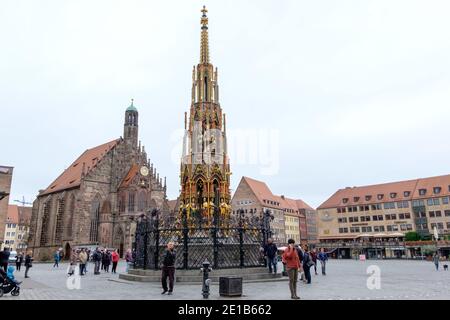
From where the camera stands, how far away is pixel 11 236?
88.4m

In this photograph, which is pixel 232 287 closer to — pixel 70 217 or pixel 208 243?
pixel 208 243

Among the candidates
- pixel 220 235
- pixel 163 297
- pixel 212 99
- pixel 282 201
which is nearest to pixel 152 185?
pixel 282 201

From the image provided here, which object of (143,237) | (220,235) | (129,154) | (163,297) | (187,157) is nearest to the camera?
(163,297)

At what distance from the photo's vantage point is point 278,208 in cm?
7462

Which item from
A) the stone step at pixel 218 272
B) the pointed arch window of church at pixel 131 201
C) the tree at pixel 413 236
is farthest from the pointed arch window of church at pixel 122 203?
the tree at pixel 413 236

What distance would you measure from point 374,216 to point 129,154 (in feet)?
144

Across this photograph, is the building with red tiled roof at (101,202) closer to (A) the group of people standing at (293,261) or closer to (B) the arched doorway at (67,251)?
(B) the arched doorway at (67,251)

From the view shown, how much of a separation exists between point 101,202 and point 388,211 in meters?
47.8

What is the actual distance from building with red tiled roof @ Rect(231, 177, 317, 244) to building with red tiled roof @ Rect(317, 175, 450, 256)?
854 centimetres

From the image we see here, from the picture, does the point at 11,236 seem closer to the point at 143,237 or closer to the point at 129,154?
the point at 129,154

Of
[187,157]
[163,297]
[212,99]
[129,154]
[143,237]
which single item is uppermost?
[129,154]

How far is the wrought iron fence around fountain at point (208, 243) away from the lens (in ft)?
44.9

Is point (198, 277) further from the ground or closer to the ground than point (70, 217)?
closer to the ground

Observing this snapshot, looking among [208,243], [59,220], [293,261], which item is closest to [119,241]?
[59,220]
